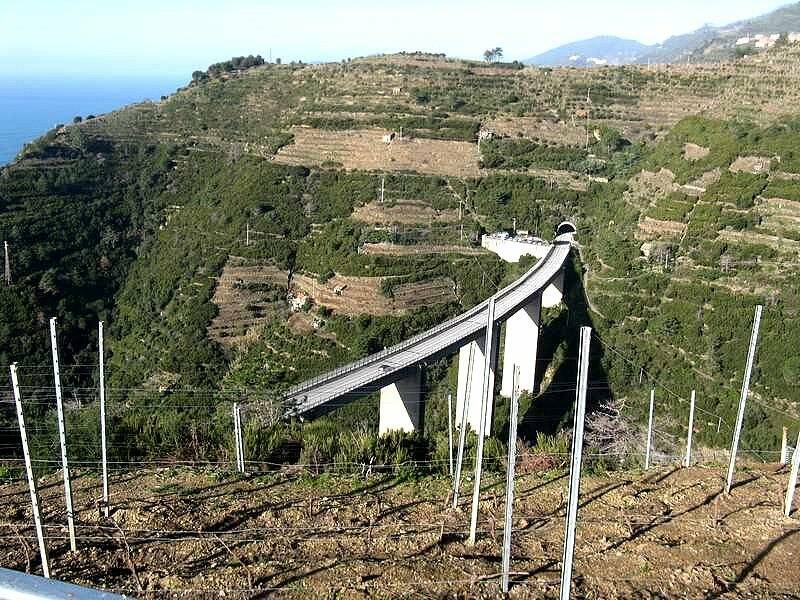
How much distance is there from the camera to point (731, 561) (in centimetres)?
777

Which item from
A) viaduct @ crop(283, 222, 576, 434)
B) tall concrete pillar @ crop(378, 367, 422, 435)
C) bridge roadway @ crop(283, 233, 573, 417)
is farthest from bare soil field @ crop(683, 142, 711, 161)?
tall concrete pillar @ crop(378, 367, 422, 435)

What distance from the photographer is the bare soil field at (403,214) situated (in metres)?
40.1

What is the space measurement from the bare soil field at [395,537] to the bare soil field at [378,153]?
1458 inches

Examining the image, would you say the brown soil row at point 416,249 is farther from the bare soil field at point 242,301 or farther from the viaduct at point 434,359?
the bare soil field at point 242,301

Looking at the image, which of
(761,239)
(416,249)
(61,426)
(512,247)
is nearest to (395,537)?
(61,426)

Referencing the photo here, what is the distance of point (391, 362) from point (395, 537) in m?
17.4

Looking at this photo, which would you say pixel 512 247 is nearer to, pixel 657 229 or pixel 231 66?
pixel 657 229

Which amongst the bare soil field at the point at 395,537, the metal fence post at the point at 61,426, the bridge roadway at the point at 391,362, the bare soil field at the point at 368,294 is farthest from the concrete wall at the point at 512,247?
the metal fence post at the point at 61,426

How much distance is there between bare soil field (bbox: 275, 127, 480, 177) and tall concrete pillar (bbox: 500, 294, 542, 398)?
Answer: 1542 centimetres

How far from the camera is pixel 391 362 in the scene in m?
25.6

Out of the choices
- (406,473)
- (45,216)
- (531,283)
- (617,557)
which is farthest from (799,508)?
(45,216)

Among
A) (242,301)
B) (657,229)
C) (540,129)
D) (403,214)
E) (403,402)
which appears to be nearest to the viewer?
(403,402)

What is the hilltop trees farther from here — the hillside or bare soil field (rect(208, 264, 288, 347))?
bare soil field (rect(208, 264, 288, 347))

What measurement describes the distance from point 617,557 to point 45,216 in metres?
38.6
